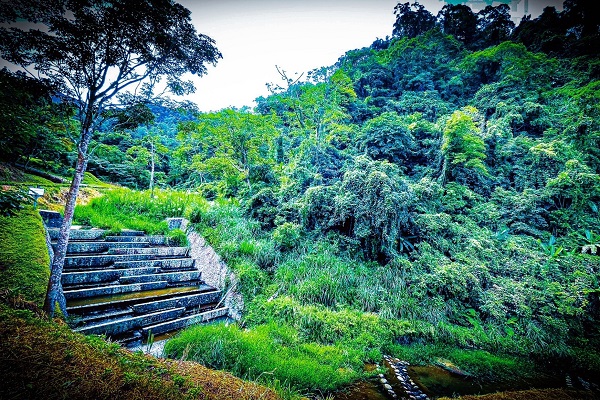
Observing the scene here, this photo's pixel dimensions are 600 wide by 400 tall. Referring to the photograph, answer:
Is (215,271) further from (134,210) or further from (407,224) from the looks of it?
(407,224)

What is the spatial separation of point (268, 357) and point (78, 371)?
2.64 m

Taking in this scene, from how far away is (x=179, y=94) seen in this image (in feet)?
16.2

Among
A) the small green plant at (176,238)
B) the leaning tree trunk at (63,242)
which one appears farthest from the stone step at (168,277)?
the small green plant at (176,238)

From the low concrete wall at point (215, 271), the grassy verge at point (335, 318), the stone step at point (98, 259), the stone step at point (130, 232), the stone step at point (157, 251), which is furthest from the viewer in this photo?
the stone step at point (130, 232)

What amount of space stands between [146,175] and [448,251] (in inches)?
969

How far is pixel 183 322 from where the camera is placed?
4.74m

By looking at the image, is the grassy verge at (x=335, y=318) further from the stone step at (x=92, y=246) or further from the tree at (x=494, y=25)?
the tree at (x=494, y=25)

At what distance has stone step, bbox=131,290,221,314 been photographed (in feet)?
15.5

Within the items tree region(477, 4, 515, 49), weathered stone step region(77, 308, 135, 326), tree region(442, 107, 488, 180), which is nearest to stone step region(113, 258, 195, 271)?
weathered stone step region(77, 308, 135, 326)

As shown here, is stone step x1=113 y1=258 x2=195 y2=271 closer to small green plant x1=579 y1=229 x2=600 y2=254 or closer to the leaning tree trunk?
the leaning tree trunk

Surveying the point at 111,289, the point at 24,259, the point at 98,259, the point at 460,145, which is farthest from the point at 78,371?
the point at 460,145

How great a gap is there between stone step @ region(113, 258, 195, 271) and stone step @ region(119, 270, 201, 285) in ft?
1.49

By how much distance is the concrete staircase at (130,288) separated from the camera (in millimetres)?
4215

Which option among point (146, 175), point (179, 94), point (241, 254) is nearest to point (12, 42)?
point (179, 94)
